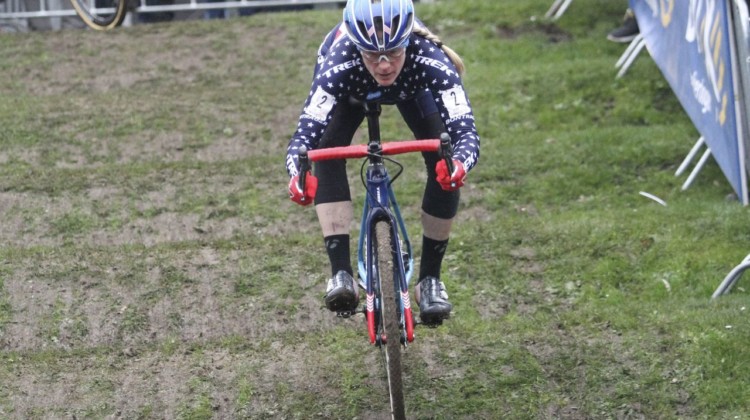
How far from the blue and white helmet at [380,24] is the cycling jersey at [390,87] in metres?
0.31

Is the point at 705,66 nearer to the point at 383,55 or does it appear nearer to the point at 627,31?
the point at 383,55

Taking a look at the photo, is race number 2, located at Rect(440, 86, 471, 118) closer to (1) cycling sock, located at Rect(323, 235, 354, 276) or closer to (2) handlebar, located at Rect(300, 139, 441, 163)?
(2) handlebar, located at Rect(300, 139, 441, 163)

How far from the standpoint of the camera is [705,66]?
8711 mm

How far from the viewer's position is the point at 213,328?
24.2 ft

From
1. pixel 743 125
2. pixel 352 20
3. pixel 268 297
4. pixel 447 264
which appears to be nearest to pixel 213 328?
pixel 268 297

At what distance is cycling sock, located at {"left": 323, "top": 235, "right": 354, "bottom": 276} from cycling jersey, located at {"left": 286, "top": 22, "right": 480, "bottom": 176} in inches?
21.0

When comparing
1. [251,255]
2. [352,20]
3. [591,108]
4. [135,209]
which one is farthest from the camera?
[591,108]

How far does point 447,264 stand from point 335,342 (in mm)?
1409

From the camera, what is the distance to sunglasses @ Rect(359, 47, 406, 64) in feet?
18.9

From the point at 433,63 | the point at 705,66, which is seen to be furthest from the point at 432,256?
the point at 705,66

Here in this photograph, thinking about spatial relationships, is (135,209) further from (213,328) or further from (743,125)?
(743,125)

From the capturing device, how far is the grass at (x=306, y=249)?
6.51 metres

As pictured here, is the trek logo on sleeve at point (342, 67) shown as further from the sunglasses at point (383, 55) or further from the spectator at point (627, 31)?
the spectator at point (627, 31)

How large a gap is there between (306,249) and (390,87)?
2.69 metres
